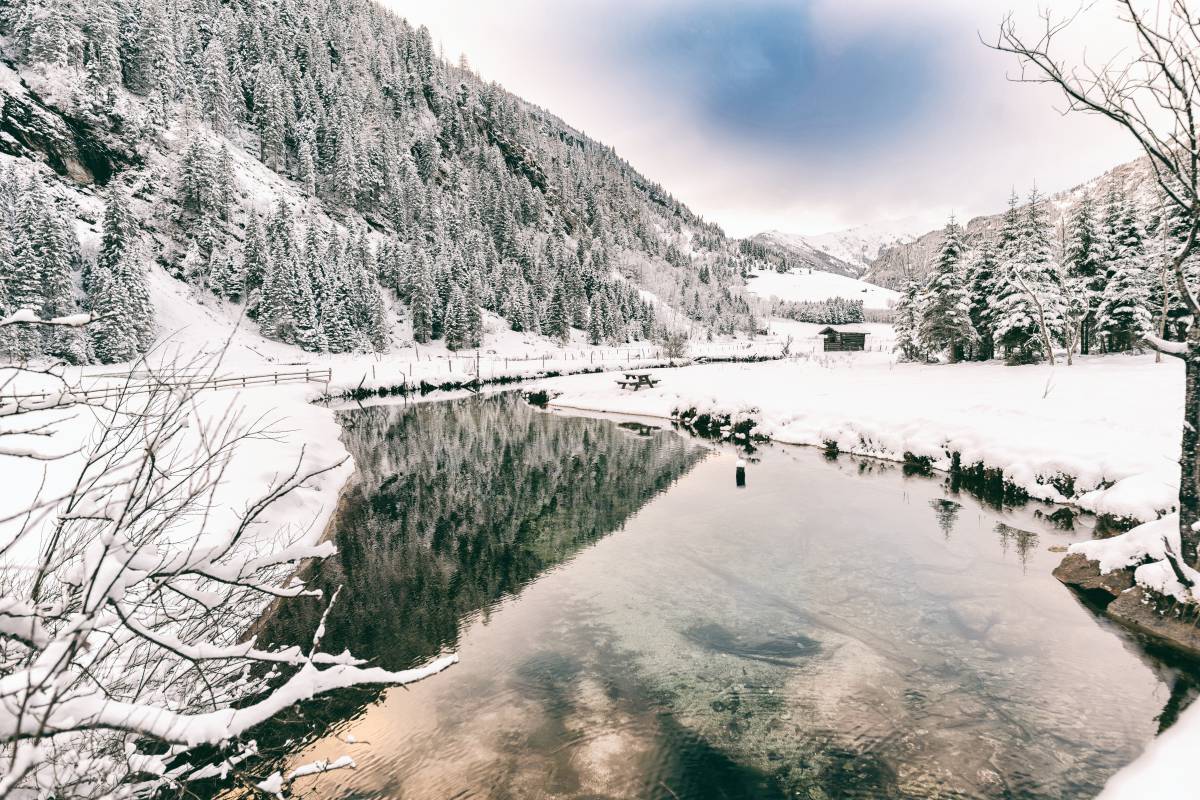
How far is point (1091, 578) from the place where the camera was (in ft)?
33.7

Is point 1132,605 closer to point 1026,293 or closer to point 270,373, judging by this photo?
point 1026,293

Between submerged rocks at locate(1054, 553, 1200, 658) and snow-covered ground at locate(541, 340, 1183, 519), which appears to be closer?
submerged rocks at locate(1054, 553, 1200, 658)

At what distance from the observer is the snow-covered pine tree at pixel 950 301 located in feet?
133

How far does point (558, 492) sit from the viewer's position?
1852 centimetres

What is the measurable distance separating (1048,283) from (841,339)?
56964mm

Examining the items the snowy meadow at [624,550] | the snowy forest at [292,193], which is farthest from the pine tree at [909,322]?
the snowy forest at [292,193]

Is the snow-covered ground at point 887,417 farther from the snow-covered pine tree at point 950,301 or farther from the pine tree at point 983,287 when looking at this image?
the pine tree at point 983,287

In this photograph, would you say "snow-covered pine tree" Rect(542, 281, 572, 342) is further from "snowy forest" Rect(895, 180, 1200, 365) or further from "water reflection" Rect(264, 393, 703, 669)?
"water reflection" Rect(264, 393, 703, 669)

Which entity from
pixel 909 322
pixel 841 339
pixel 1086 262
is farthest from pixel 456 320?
pixel 841 339

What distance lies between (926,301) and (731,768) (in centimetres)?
4501

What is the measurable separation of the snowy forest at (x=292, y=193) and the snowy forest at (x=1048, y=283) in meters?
45.0

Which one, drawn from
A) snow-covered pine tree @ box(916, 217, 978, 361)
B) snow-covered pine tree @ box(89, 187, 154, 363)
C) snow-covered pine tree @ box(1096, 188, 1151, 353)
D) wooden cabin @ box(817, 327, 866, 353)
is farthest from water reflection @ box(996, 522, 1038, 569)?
wooden cabin @ box(817, 327, 866, 353)

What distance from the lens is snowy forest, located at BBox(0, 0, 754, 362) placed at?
47188mm

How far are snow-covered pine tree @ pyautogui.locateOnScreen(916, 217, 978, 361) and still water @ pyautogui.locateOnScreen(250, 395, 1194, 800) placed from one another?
3045cm
